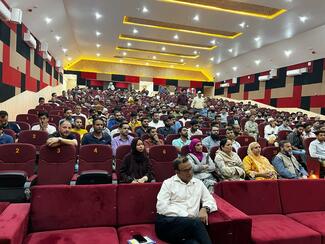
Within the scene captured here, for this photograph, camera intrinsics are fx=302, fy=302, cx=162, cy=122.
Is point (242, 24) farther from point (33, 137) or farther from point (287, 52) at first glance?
point (33, 137)

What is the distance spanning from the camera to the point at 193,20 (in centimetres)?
1362

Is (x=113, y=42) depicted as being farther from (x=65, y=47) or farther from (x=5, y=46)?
(x=5, y=46)

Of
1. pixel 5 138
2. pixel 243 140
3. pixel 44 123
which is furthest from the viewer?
pixel 243 140

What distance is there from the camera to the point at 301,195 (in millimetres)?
3332

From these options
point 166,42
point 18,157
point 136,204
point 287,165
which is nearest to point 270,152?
point 287,165

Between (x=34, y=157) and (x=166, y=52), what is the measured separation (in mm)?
19015

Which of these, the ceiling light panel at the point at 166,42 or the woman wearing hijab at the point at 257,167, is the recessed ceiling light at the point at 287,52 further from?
the woman wearing hijab at the point at 257,167

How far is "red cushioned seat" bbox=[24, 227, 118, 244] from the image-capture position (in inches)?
92.8

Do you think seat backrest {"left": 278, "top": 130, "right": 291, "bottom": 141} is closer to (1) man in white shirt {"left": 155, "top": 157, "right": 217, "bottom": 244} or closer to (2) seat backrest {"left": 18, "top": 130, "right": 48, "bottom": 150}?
(1) man in white shirt {"left": 155, "top": 157, "right": 217, "bottom": 244}

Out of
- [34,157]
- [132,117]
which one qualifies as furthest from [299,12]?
[34,157]

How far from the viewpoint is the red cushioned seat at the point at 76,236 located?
7.73ft

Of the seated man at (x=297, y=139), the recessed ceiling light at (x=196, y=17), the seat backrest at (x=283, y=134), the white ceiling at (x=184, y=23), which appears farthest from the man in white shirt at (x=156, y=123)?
the recessed ceiling light at (x=196, y=17)

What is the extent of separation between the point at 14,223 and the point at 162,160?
Result: 249 centimetres

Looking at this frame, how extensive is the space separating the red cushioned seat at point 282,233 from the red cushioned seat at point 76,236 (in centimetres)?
122
